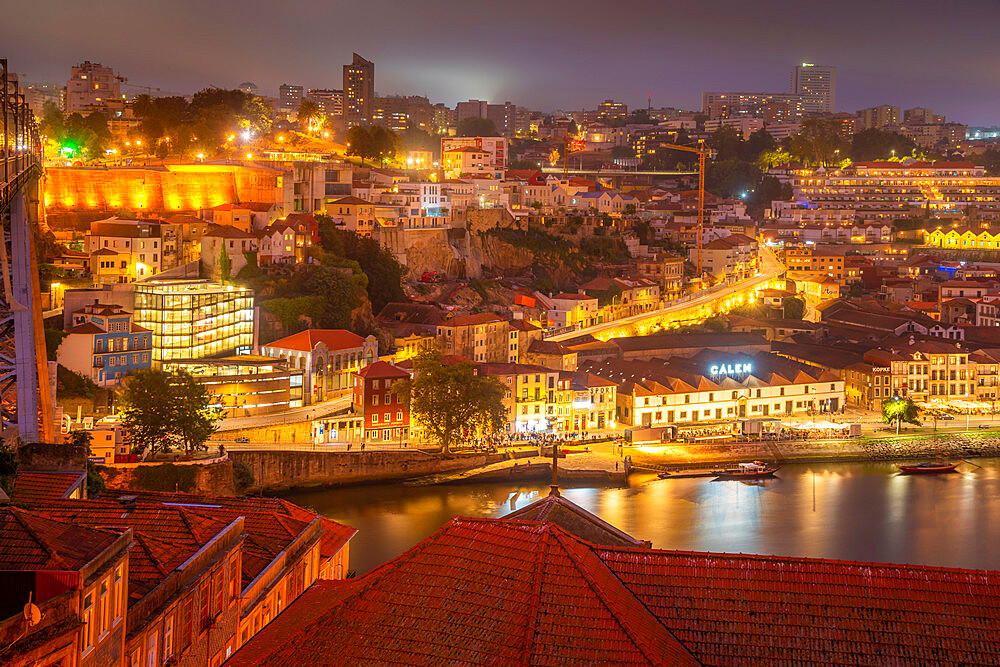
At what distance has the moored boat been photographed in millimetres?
13867

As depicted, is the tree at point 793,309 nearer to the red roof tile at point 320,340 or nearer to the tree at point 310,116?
the tree at point 310,116

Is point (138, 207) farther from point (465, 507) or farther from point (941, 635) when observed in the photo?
point (941, 635)

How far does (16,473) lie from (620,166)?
125 ft

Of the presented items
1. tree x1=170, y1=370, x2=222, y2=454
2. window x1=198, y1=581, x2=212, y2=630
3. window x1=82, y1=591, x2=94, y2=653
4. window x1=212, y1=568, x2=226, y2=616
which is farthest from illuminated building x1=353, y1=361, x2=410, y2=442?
window x1=82, y1=591, x2=94, y2=653

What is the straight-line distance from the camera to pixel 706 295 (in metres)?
23.0

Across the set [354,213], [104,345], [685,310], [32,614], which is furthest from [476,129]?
[32,614]

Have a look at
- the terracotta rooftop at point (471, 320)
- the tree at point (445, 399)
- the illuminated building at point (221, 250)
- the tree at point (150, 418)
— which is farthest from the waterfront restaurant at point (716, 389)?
the tree at point (150, 418)

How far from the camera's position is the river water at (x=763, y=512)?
10.4 metres

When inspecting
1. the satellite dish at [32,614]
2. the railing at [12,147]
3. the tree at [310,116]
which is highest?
the tree at [310,116]

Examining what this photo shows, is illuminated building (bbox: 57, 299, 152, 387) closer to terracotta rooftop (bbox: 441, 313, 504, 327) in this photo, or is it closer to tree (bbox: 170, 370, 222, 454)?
tree (bbox: 170, 370, 222, 454)

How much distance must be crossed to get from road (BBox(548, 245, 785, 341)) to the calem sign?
2459 mm

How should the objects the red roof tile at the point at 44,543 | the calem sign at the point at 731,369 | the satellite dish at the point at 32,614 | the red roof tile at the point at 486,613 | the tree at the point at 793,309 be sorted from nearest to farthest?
1. the satellite dish at the point at 32,614
2. the red roof tile at the point at 44,543
3. the red roof tile at the point at 486,613
4. the calem sign at the point at 731,369
5. the tree at the point at 793,309

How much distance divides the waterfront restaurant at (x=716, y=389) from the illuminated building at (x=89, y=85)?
20327mm

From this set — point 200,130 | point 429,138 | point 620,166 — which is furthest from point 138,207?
point 620,166
